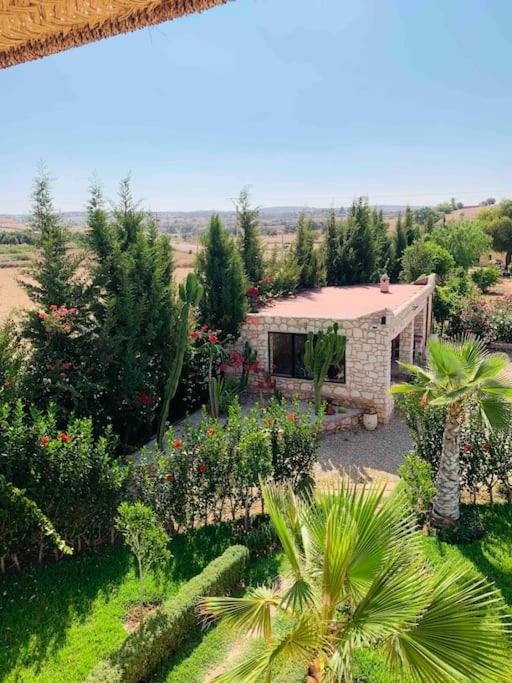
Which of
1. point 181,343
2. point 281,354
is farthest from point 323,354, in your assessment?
point 181,343

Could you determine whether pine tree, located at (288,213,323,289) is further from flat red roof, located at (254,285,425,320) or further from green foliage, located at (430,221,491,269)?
green foliage, located at (430,221,491,269)

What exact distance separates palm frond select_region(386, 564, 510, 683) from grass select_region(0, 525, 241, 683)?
4.29m

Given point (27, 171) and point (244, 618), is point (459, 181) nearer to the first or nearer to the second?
point (27, 171)

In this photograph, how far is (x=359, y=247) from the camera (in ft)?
87.8

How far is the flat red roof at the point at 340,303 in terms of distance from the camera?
1598 cm

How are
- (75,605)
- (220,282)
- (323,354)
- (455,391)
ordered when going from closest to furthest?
(75,605) < (455,391) < (323,354) < (220,282)

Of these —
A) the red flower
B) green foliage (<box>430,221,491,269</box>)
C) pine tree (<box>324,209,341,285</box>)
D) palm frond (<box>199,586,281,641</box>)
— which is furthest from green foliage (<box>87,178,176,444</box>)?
green foliage (<box>430,221,491,269</box>)

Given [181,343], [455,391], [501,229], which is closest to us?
Result: [455,391]

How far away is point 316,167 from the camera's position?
48.6 metres

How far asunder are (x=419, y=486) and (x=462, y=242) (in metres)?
34.6

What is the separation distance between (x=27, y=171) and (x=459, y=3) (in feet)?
35.8

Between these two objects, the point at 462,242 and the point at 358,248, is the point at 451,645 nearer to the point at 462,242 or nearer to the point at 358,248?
the point at 358,248

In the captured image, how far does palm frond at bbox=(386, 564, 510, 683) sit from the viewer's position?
3613 mm

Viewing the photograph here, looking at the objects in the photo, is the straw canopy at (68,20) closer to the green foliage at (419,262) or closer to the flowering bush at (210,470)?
the flowering bush at (210,470)
